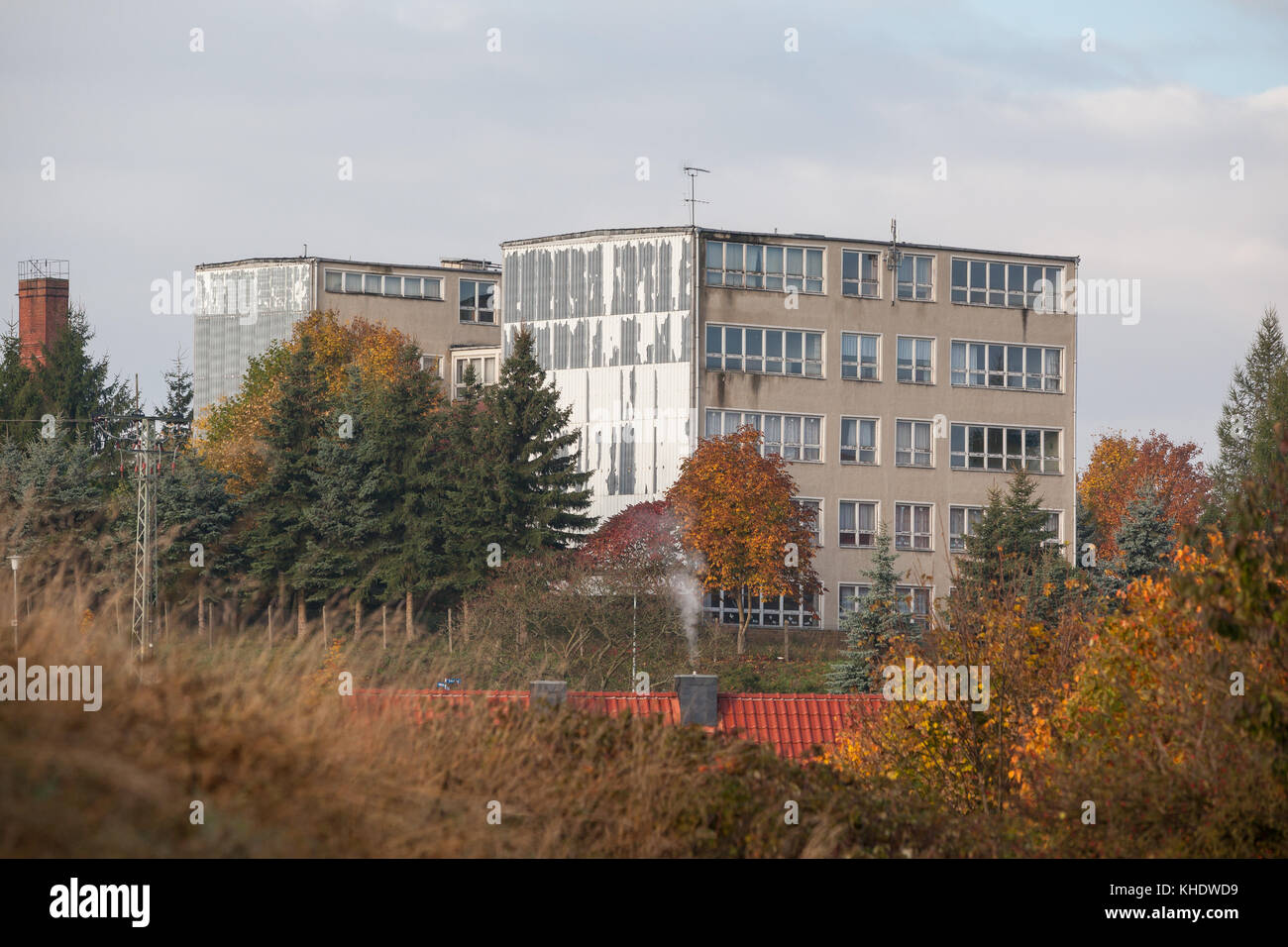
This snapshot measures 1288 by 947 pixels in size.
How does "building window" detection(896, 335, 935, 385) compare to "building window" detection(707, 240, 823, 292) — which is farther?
"building window" detection(896, 335, 935, 385)

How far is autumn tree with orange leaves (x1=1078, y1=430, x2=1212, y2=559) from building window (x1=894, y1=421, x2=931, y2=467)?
26162 mm

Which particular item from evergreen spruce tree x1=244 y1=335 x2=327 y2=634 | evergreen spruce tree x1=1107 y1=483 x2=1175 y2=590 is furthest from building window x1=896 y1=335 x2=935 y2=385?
evergreen spruce tree x1=244 y1=335 x2=327 y2=634

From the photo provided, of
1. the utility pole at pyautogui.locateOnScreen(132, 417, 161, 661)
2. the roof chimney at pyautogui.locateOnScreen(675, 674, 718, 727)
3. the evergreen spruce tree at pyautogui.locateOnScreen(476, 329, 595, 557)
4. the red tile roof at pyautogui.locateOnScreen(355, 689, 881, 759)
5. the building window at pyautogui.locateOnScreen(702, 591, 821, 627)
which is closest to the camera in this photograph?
the red tile roof at pyautogui.locateOnScreen(355, 689, 881, 759)

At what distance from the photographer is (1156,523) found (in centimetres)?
5588

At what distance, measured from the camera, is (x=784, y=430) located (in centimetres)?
6412

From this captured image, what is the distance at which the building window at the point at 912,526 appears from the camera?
2566 inches

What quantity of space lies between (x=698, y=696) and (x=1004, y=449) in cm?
3566

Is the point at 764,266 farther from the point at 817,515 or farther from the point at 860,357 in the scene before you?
the point at 817,515

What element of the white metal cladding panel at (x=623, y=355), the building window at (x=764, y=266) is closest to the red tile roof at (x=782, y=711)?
the white metal cladding panel at (x=623, y=355)

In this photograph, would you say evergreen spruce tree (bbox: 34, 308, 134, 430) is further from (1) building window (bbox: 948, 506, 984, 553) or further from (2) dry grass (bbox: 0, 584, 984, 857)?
(2) dry grass (bbox: 0, 584, 984, 857)

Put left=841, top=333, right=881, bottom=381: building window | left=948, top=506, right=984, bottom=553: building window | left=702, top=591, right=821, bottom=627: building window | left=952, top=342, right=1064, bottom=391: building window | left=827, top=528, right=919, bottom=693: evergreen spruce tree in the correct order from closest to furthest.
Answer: left=827, top=528, right=919, bottom=693: evergreen spruce tree → left=702, top=591, right=821, bottom=627: building window → left=948, top=506, right=984, bottom=553: building window → left=841, top=333, right=881, bottom=381: building window → left=952, top=342, right=1064, bottom=391: building window

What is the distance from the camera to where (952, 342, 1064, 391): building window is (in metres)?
67.2

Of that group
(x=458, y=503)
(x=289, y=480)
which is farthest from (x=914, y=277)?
(x=289, y=480)
